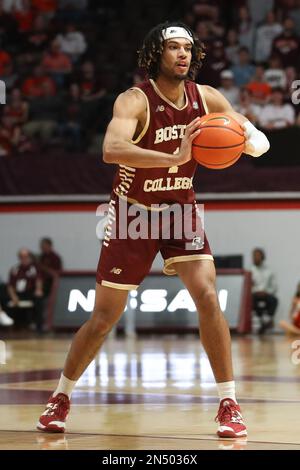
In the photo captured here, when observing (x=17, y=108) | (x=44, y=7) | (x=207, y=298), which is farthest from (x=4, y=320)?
(x=207, y=298)

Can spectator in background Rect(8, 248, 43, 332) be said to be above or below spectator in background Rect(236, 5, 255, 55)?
below

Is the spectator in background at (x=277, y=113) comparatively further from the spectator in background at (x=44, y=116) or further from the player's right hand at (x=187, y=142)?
the player's right hand at (x=187, y=142)

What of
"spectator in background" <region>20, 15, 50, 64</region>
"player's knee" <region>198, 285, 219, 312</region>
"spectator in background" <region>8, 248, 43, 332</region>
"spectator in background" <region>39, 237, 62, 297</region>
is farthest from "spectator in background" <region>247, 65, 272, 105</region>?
"player's knee" <region>198, 285, 219, 312</region>

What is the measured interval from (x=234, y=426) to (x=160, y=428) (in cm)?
58

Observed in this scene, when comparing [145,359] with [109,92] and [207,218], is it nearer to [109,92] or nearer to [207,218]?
[207,218]

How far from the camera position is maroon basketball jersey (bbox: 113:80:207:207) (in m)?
6.36

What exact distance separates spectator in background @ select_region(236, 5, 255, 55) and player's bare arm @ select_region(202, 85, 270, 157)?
13304 mm

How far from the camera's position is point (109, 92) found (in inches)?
781

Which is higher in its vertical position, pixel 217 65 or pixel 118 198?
pixel 217 65

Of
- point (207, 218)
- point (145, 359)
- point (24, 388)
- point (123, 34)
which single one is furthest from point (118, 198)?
point (123, 34)

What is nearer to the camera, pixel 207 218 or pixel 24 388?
pixel 24 388

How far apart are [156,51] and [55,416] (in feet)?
7.48

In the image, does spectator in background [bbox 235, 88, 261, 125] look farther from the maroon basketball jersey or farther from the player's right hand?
the player's right hand
